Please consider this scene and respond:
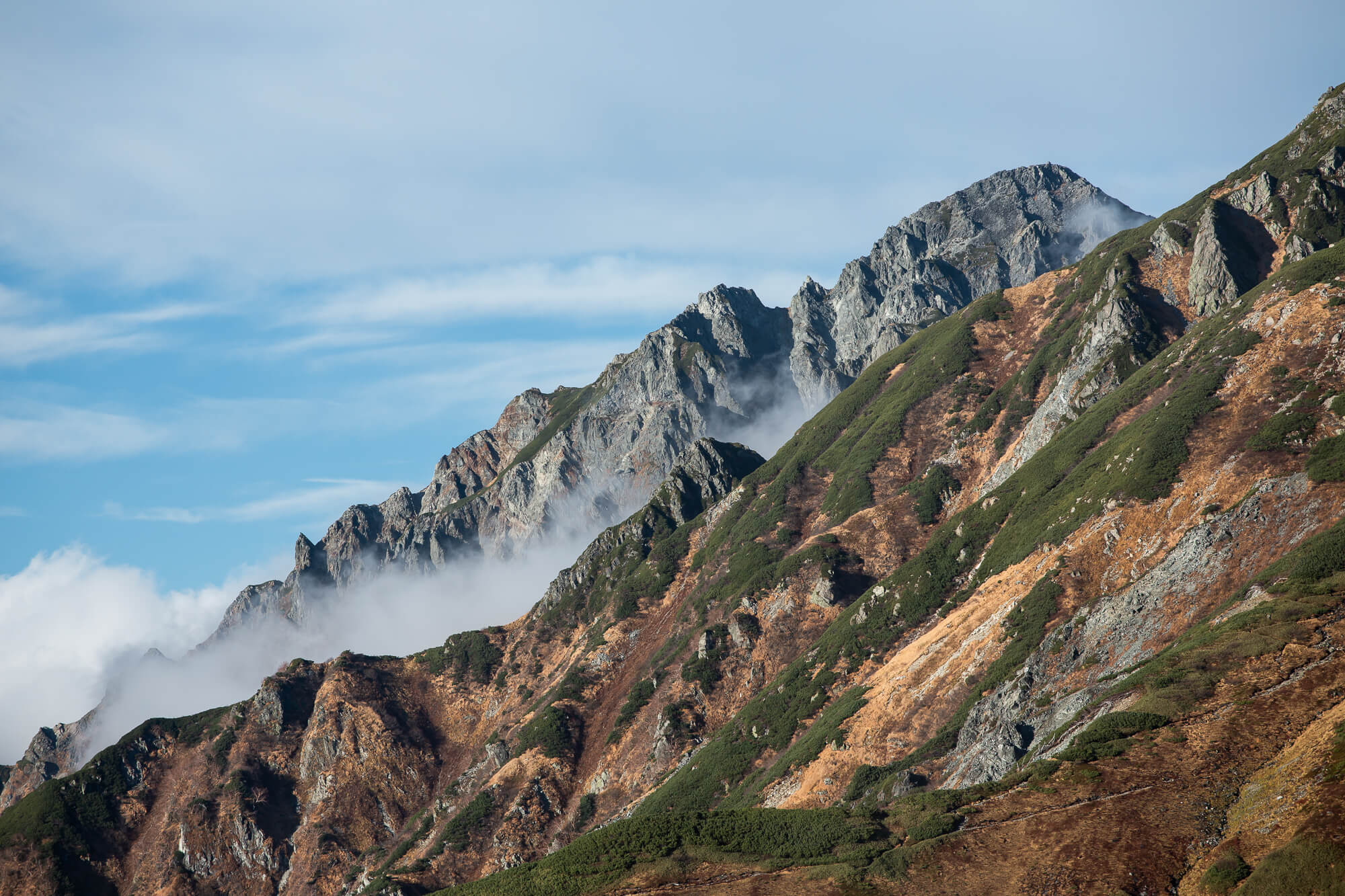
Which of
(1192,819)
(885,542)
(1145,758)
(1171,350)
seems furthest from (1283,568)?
(885,542)

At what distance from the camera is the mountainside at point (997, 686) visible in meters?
57.2

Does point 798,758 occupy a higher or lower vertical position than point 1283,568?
Result: lower

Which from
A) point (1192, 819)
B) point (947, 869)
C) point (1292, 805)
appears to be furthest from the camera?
point (947, 869)

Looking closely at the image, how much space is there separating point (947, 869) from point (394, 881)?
124493 millimetres

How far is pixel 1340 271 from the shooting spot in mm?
116250

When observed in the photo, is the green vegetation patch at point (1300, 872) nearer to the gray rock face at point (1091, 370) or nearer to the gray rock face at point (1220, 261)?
the gray rock face at point (1091, 370)

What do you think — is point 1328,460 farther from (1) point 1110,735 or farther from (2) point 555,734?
(2) point 555,734

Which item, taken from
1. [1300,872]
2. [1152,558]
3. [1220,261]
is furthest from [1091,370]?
[1300,872]

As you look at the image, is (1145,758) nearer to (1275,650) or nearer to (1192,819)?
(1192,819)

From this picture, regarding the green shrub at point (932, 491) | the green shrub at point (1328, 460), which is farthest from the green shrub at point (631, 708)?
the green shrub at point (1328, 460)

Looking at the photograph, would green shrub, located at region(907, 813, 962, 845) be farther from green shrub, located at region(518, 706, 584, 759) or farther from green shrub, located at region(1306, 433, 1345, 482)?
green shrub, located at region(518, 706, 584, 759)

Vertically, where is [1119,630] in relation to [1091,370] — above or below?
below

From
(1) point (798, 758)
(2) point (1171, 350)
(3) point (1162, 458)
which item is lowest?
(1) point (798, 758)

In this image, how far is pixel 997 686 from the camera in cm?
9612
